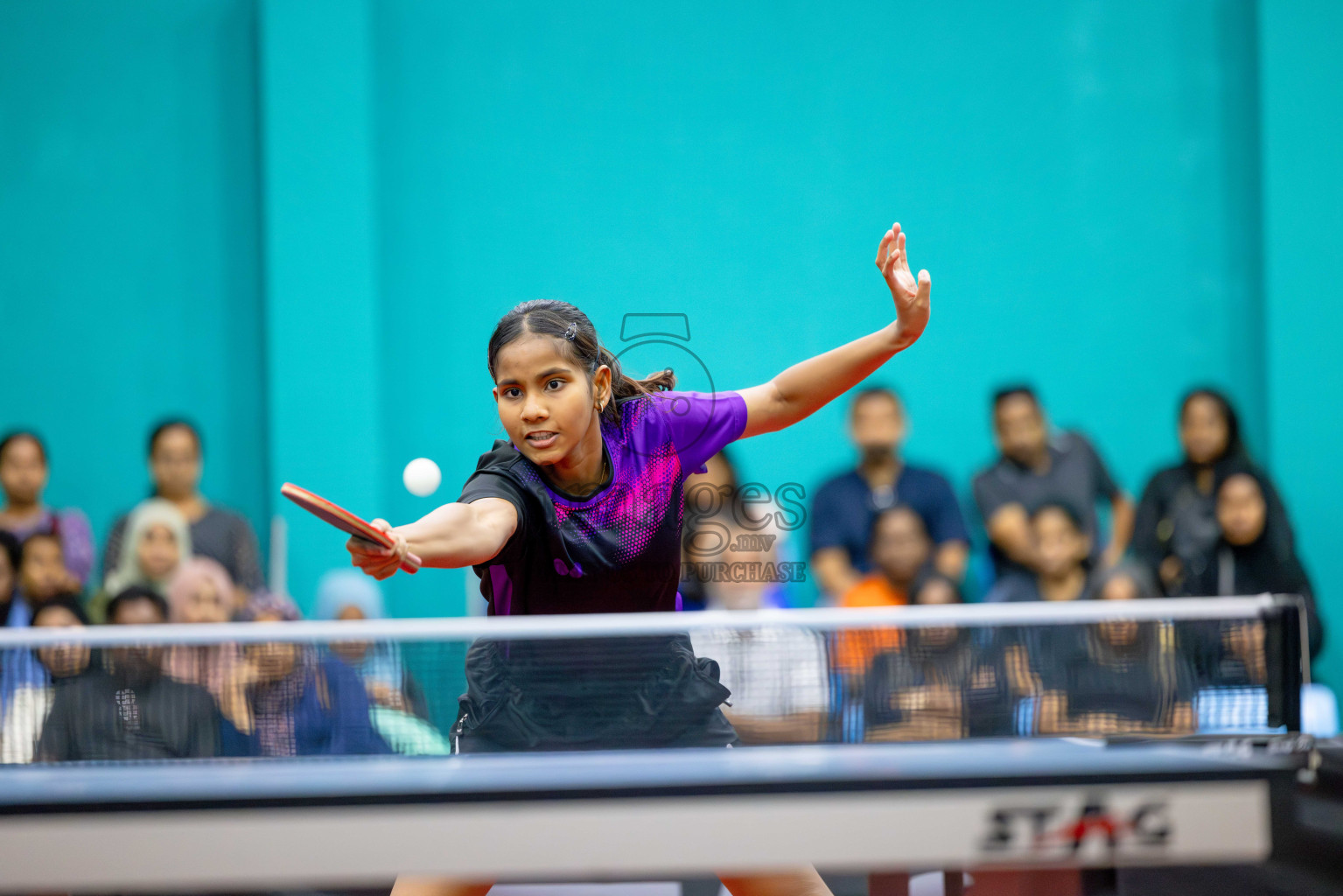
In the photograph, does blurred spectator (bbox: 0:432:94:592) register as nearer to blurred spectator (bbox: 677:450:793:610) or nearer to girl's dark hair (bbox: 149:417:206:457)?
girl's dark hair (bbox: 149:417:206:457)

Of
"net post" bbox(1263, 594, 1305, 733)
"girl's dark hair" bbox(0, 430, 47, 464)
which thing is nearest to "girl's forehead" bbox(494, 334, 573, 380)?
"net post" bbox(1263, 594, 1305, 733)

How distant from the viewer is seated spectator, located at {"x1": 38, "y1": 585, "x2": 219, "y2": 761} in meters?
1.90

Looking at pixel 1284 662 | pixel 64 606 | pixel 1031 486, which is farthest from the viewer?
pixel 1031 486

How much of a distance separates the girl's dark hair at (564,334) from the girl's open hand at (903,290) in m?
0.53

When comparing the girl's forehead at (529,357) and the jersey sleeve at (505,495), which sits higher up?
the girl's forehead at (529,357)

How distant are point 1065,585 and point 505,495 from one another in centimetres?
217

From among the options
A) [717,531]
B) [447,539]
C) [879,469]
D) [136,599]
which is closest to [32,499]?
[136,599]

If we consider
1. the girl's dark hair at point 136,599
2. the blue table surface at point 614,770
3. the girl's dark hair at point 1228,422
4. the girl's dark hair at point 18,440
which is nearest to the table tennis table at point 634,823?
the blue table surface at point 614,770

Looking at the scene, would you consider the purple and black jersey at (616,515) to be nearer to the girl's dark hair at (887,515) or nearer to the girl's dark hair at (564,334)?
the girl's dark hair at (564,334)

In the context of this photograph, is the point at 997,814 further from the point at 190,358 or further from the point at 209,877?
the point at 190,358

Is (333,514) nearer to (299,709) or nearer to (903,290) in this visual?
(299,709)

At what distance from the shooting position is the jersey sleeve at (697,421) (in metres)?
2.35

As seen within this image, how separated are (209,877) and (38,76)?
16.1 ft

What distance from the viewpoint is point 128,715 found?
1922mm
